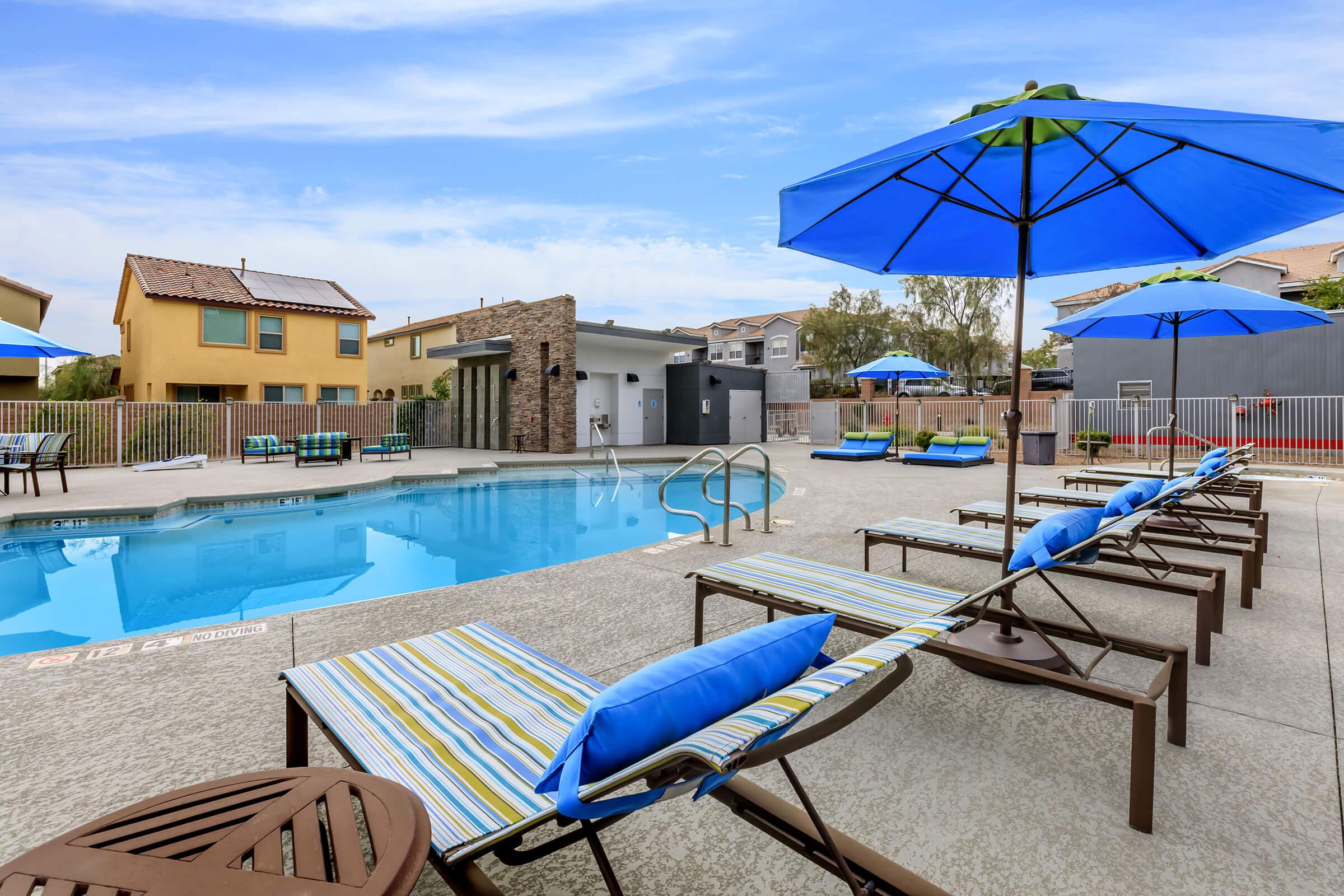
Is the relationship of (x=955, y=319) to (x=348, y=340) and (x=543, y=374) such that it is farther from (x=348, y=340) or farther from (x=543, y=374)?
(x=348, y=340)

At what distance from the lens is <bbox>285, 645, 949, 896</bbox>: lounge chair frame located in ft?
3.91

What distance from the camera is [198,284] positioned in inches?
797

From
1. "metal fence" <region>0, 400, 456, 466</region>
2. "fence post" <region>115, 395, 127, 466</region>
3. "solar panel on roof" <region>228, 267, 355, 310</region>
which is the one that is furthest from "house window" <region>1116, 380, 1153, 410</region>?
"fence post" <region>115, 395, 127, 466</region>

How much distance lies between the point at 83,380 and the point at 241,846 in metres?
35.7

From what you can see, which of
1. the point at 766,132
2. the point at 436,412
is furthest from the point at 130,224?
the point at 766,132

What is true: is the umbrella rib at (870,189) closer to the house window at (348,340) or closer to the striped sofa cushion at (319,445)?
the striped sofa cushion at (319,445)

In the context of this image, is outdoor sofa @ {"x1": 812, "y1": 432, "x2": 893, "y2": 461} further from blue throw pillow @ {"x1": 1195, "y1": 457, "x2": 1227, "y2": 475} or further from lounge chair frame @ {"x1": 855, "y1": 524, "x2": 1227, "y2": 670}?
lounge chair frame @ {"x1": 855, "y1": 524, "x2": 1227, "y2": 670}

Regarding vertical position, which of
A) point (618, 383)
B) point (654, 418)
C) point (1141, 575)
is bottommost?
point (1141, 575)

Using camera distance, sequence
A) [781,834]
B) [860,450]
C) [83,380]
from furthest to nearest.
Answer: [83,380] → [860,450] → [781,834]

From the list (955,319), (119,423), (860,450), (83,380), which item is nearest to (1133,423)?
(860,450)

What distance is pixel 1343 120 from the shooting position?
2160 mm

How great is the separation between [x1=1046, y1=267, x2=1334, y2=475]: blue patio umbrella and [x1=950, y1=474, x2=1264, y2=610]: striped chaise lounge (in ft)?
3.17

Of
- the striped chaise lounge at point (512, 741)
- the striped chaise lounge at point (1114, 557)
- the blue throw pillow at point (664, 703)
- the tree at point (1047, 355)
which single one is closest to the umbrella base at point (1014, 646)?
the striped chaise lounge at point (1114, 557)

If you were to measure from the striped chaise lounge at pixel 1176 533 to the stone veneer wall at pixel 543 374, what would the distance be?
43.9ft
